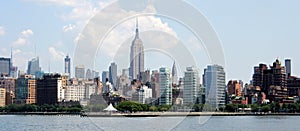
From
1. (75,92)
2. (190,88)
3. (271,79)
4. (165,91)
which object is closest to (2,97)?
(75,92)

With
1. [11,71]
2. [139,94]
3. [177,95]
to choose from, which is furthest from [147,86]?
[11,71]

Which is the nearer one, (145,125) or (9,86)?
(145,125)

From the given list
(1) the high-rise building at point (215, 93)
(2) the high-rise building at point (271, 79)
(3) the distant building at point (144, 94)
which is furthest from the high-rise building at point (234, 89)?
(3) the distant building at point (144, 94)

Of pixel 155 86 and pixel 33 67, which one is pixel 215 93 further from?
pixel 33 67

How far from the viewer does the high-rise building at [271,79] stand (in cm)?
9594

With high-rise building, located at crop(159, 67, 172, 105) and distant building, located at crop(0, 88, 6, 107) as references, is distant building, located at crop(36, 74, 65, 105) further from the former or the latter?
→ high-rise building, located at crop(159, 67, 172, 105)

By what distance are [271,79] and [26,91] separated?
36.5 m

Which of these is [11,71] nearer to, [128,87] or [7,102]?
[7,102]

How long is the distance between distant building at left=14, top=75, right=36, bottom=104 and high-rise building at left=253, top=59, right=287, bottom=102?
109 ft

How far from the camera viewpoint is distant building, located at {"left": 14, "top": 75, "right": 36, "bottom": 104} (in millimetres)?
99750

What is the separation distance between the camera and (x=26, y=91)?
101312 mm

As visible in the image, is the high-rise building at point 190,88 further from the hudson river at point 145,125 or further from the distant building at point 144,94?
the hudson river at point 145,125

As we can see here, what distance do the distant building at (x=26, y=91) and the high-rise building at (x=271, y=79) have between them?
109 ft

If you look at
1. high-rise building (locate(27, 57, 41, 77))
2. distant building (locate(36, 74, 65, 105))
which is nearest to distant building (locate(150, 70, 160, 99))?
distant building (locate(36, 74, 65, 105))
